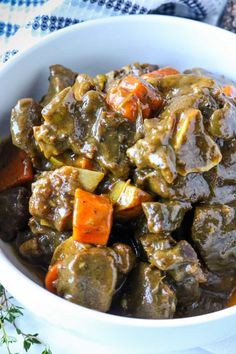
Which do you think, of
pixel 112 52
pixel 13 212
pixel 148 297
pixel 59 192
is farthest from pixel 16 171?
pixel 112 52

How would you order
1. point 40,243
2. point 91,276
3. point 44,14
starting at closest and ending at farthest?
point 91,276, point 40,243, point 44,14

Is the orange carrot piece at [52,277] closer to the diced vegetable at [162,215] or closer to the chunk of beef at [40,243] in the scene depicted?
the chunk of beef at [40,243]

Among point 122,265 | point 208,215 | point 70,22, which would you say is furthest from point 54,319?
point 70,22

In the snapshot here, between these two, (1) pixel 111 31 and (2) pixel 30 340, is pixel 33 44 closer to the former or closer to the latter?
(1) pixel 111 31

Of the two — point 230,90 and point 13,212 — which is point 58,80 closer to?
point 13,212

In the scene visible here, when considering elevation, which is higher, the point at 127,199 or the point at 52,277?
A: the point at 127,199

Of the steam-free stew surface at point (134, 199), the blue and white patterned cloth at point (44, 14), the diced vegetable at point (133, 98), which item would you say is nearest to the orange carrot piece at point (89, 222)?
the steam-free stew surface at point (134, 199)

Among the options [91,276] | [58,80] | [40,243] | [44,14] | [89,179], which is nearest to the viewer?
[91,276]
